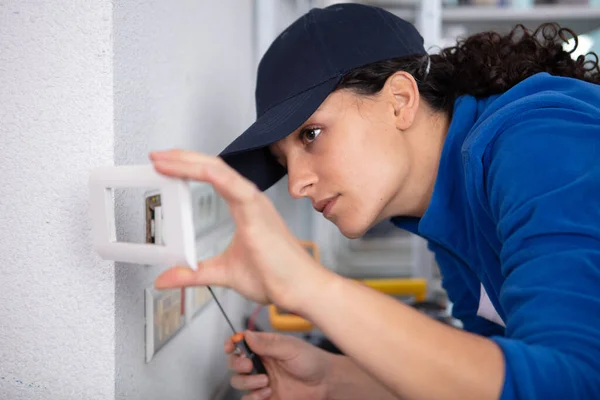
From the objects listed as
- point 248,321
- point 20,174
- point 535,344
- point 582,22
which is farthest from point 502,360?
point 582,22

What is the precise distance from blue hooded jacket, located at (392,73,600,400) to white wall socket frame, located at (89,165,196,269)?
33 cm

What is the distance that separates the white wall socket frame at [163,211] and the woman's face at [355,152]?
12.0 inches

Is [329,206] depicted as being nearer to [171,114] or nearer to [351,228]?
[351,228]

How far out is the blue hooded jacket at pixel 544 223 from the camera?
20.9 inches

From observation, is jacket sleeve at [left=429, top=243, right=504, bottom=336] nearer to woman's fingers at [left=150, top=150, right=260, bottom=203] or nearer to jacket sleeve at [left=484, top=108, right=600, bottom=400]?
jacket sleeve at [left=484, top=108, right=600, bottom=400]

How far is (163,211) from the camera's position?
0.57 m

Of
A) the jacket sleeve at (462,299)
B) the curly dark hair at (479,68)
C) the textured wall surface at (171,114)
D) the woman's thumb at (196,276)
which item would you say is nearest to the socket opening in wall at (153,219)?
the textured wall surface at (171,114)

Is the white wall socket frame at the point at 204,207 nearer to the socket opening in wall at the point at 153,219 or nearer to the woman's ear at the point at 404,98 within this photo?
the socket opening in wall at the point at 153,219

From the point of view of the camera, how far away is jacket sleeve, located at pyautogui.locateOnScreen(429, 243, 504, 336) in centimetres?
110

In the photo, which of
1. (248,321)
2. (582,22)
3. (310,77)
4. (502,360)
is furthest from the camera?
(582,22)

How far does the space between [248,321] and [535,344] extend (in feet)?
2.89

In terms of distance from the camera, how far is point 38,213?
71 cm

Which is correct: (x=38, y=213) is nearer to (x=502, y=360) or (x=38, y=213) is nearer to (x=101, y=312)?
(x=101, y=312)

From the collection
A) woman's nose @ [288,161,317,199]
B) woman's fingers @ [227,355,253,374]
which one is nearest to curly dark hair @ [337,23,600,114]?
woman's nose @ [288,161,317,199]
